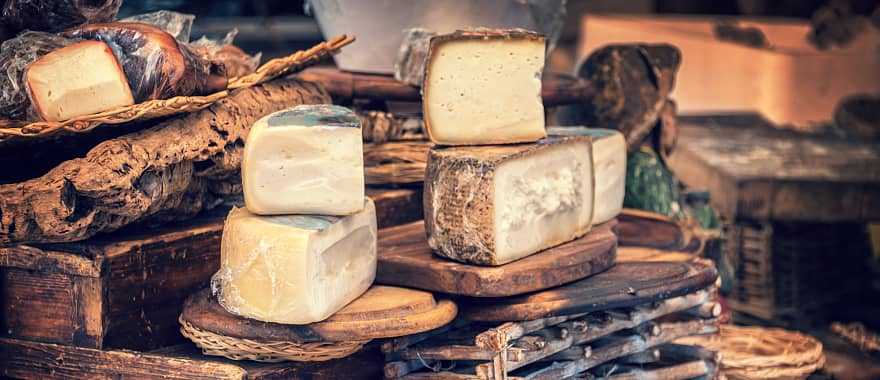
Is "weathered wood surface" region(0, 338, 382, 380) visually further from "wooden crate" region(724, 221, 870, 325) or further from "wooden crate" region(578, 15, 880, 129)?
"wooden crate" region(578, 15, 880, 129)

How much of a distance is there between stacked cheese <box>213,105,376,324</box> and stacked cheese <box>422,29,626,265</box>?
18cm

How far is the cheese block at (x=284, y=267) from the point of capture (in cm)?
160

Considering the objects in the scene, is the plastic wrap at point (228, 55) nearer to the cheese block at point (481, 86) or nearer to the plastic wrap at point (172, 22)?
the plastic wrap at point (172, 22)

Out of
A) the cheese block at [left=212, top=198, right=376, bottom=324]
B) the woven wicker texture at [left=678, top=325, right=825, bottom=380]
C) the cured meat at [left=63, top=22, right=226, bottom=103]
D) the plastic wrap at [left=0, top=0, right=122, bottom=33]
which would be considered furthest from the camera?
the woven wicker texture at [left=678, top=325, right=825, bottom=380]

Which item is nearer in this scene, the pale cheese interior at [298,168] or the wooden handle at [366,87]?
the pale cheese interior at [298,168]

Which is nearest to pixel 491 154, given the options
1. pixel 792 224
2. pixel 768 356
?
pixel 768 356

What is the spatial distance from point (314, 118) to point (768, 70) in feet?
10.7

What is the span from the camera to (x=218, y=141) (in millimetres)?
1825

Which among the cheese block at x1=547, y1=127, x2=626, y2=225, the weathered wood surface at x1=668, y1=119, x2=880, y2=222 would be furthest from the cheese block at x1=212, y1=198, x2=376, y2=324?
the weathered wood surface at x1=668, y1=119, x2=880, y2=222

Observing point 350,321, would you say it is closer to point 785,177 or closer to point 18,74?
point 18,74

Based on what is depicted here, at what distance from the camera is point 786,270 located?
306 centimetres

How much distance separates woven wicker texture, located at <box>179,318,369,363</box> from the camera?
5.54ft

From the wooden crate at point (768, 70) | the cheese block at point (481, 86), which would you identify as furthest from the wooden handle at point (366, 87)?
the wooden crate at point (768, 70)

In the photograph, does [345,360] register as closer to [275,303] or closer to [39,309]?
[275,303]
